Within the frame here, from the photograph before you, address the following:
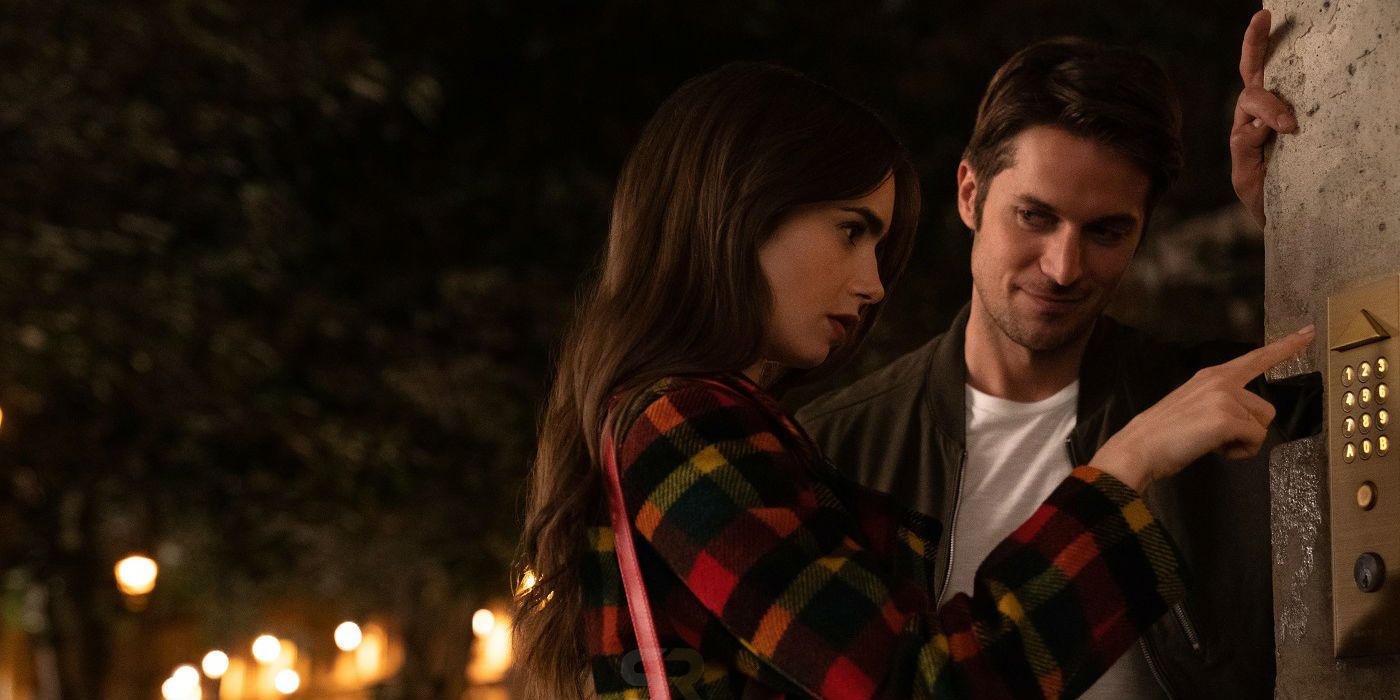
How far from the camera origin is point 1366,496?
2537 mm

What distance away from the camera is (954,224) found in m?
8.47

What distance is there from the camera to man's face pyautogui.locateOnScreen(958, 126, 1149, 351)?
11.2 feet

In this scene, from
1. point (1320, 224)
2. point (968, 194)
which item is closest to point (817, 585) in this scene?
point (1320, 224)

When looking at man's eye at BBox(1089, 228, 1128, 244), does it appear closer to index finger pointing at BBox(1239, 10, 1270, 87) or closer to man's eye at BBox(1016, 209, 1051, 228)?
man's eye at BBox(1016, 209, 1051, 228)

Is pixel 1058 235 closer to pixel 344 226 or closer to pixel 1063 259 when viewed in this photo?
pixel 1063 259

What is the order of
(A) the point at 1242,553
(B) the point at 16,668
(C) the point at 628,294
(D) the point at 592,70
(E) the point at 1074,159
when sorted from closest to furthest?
(C) the point at 628,294 < (A) the point at 1242,553 < (E) the point at 1074,159 < (D) the point at 592,70 < (B) the point at 16,668

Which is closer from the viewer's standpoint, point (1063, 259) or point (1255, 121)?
point (1255, 121)

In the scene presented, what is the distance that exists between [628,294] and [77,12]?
656 centimetres

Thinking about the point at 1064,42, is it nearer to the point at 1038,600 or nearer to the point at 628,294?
the point at 628,294

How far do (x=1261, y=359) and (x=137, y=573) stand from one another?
7949mm

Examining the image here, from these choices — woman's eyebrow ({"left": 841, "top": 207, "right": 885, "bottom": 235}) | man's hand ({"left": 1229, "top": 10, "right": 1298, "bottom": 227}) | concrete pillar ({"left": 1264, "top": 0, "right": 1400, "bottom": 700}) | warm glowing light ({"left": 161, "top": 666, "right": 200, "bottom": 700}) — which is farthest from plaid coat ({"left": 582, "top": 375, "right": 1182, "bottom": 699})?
warm glowing light ({"left": 161, "top": 666, "right": 200, "bottom": 700})

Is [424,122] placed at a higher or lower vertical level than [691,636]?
higher

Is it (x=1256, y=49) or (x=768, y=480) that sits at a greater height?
(x=1256, y=49)

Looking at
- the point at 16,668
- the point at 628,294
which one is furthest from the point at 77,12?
the point at 16,668
